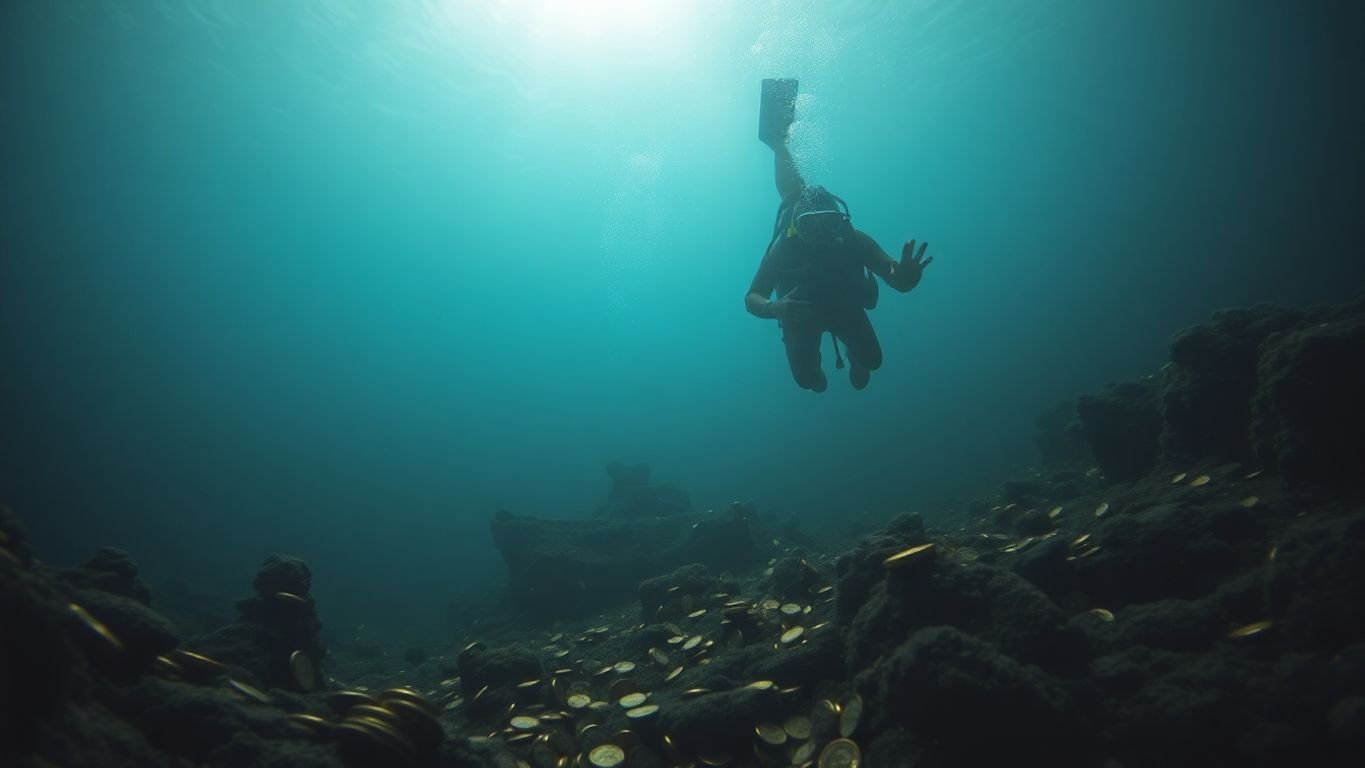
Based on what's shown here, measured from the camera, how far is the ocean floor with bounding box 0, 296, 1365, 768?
2.61 m

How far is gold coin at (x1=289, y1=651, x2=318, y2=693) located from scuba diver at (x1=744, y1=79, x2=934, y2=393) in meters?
8.88

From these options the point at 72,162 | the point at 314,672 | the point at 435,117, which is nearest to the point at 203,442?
the point at 72,162

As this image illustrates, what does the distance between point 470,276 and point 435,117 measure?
7990 centimetres

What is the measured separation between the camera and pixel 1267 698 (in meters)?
2.62

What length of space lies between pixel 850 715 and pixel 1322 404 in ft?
17.9

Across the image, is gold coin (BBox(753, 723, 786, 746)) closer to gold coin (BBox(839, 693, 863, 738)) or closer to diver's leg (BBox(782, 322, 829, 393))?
gold coin (BBox(839, 693, 863, 738))

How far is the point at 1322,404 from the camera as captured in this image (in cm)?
467

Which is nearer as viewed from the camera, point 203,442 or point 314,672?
point 314,672

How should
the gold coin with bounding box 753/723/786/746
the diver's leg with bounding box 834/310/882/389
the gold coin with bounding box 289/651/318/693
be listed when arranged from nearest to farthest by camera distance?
the gold coin with bounding box 753/723/786/746 → the gold coin with bounding box 289/651/318/693 → the diver's leg with bounding box 834/310/882/389

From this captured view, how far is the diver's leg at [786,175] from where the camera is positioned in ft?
42.8

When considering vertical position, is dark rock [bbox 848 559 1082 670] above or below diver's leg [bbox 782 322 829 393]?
below

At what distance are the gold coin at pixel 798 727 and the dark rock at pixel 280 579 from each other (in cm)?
658

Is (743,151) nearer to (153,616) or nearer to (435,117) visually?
(435,117)

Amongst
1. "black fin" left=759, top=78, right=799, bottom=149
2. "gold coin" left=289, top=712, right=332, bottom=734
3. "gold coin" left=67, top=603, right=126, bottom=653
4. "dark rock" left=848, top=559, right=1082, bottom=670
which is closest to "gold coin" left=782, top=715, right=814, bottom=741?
"dark rock" left=848, top=559, right=1082, bottom=670
